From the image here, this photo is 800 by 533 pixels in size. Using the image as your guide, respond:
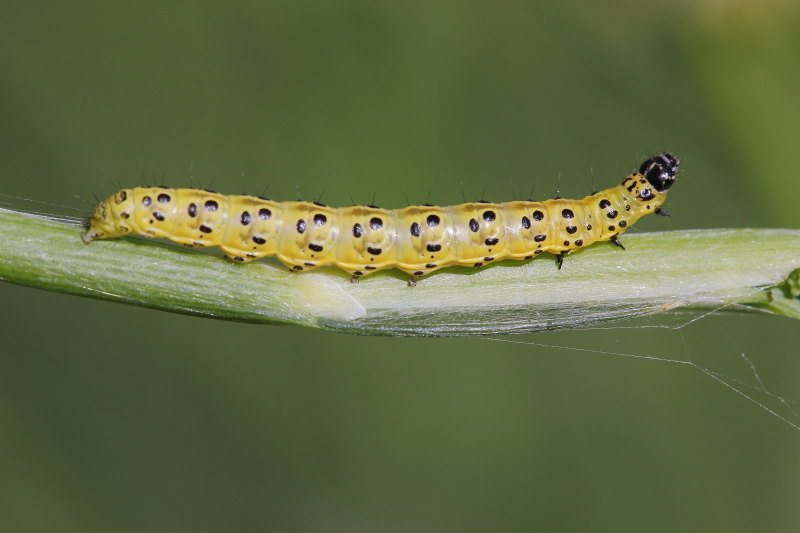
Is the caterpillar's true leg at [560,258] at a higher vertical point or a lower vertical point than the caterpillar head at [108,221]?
lower

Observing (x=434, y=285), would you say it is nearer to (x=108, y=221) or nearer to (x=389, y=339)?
(x=108, y=221)

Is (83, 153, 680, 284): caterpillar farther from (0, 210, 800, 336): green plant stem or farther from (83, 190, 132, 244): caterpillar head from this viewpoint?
(0, 210, 800, 336): green plant stem

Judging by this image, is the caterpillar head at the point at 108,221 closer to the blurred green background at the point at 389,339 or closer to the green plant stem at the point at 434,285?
the green plant stem at the point at 434,285

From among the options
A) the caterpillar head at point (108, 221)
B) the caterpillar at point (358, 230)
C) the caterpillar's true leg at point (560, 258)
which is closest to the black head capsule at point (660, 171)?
the caterpillar at point (358, 230)

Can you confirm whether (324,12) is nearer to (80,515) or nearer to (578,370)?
(578,370)

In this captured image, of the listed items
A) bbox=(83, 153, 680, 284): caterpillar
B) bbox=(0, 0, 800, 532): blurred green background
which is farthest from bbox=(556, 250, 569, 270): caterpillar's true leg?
bbox=(0, 0, 800, 532): blurred green background

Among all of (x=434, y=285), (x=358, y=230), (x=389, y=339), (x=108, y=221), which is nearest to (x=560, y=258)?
(x=434, y=285)

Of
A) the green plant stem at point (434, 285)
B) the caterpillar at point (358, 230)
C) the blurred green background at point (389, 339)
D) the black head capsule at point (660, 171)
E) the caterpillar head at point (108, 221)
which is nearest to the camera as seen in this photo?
the green plant stem at point (434, 285)
